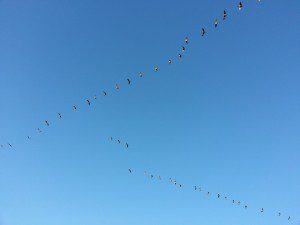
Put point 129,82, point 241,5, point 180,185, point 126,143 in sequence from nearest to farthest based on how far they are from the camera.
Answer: point 241,5 → point 129,82 → point 126,143 → point 180,185

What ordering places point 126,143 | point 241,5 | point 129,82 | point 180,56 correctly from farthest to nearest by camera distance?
point 126,143
point 129,82
point 180,56
point 241,5

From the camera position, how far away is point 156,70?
104ft

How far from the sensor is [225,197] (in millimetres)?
40406

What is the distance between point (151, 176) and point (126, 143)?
543cm

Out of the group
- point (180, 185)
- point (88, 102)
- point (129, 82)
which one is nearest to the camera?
point (129, 82)

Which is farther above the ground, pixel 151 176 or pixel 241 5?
pixel 241 5

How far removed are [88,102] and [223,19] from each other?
51.5ft

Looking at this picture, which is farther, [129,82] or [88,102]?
[88,102]

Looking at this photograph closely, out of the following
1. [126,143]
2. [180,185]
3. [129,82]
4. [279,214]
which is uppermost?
[129,82]

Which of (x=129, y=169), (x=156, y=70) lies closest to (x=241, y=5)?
(x=156, y=70)

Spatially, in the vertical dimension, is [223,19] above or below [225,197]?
above

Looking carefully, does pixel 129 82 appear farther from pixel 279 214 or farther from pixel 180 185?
pixel 279 214

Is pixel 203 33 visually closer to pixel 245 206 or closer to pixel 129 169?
pixel 129 169

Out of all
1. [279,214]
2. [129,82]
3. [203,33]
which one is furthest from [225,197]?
[203,33]
